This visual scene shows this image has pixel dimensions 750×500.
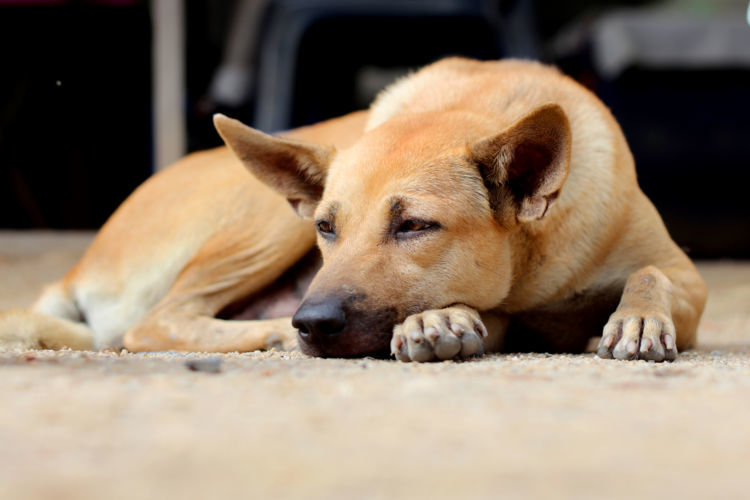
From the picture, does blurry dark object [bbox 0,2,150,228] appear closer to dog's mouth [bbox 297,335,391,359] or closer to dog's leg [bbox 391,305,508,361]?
dog's mouth [bbox 297,335,391,359]

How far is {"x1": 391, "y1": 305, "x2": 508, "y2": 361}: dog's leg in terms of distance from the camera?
2.13m

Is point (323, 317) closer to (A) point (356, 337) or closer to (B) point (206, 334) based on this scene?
(A) point (356, 337)

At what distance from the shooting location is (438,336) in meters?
2.13

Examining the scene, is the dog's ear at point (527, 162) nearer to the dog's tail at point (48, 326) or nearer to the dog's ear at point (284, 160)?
the dog's ear at point (284, 160)

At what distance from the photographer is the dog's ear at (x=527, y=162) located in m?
2.31

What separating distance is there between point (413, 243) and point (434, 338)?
1.01 ft

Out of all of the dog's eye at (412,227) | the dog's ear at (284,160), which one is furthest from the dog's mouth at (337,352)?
the dog's ear at (284,160)

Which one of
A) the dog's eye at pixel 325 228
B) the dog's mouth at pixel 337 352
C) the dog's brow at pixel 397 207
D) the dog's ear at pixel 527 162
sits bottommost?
the dog's mouth at pixel 337 352

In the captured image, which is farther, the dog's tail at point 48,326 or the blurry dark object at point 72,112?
the blurry dark object at point 72,112

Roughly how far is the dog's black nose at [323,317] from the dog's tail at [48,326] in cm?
98

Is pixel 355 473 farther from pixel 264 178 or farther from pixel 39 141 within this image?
pixel 39 141

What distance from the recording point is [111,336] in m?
3.16

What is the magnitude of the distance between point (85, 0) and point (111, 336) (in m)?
4.99

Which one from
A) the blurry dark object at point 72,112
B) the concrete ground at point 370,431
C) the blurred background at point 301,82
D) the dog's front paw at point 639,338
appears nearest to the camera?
the concrete ground at point 370,431
